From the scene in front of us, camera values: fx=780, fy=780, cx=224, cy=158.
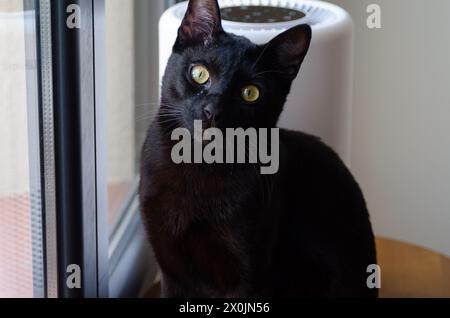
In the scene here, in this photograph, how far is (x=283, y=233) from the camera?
98 centimetres

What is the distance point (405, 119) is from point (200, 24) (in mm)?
663

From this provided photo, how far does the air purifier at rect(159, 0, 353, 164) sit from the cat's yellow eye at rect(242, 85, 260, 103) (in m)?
0.14

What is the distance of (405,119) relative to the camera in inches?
56.8

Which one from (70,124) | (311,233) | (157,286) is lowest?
(157,286)

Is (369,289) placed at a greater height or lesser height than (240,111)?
lesser

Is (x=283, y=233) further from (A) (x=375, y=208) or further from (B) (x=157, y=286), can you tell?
(A) (x=375, y=208)

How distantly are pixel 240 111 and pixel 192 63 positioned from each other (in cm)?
8

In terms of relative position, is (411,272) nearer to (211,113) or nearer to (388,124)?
(388,124)

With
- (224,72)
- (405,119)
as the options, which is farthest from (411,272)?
(224,72)

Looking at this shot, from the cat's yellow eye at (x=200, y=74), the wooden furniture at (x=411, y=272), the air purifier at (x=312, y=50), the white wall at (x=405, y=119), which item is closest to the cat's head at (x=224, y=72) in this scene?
the cat's yellow eye at (x=200, y=74)

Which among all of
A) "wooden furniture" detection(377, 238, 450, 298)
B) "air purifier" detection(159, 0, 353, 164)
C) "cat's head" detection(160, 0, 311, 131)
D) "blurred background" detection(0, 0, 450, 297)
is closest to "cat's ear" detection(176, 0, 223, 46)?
"cat's head" detection(160, 0, 311, 131)

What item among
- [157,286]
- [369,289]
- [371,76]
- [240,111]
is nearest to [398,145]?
[371,76]

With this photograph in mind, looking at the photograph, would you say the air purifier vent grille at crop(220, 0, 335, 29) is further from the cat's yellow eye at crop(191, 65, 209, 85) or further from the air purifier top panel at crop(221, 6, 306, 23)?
the cat's yellow eye at crop(191, 65, 209, 85)

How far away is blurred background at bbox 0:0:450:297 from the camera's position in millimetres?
1271
